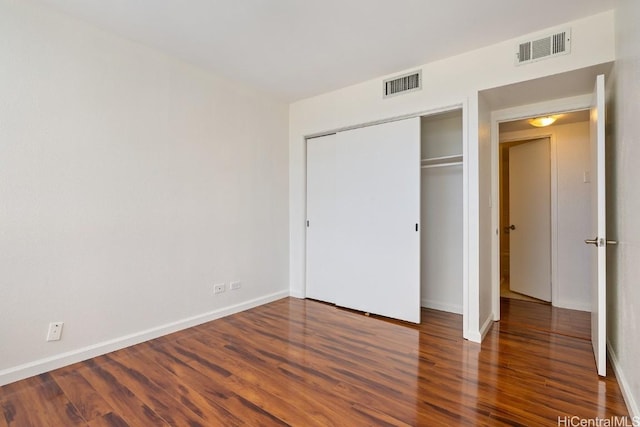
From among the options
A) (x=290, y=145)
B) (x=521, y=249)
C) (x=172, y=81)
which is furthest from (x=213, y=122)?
(x=521, y=249)

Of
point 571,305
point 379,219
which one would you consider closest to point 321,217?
point 379,219

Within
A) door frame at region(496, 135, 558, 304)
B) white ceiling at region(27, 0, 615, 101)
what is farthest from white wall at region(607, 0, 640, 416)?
door frame at region(496, 135, 558, 304)

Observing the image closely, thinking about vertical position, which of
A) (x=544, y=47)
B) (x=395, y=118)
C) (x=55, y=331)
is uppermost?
(x=544, y=47)

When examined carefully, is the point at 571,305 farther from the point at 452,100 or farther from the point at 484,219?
the point at 452,100

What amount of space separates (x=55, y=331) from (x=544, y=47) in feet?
14.3

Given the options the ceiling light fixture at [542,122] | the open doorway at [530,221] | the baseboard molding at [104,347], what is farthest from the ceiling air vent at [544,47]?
the baseboard molding at [104,347]

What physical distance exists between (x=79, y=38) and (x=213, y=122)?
1.23 m

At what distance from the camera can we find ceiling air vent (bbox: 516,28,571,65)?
2402mm

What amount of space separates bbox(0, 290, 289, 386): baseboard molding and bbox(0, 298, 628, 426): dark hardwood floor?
6 cm

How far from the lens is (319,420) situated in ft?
5.65

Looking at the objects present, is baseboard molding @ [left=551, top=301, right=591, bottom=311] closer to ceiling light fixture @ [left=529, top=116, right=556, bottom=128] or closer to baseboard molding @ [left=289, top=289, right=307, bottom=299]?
ceiling light fixture @ [left=529, top=116, right=556, bottom=128]

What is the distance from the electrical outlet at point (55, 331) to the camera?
2.26 meters

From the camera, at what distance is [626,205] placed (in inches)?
77.0

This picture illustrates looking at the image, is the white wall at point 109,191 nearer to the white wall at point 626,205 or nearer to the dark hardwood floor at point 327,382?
the dark hardwood floor at point 327,382
